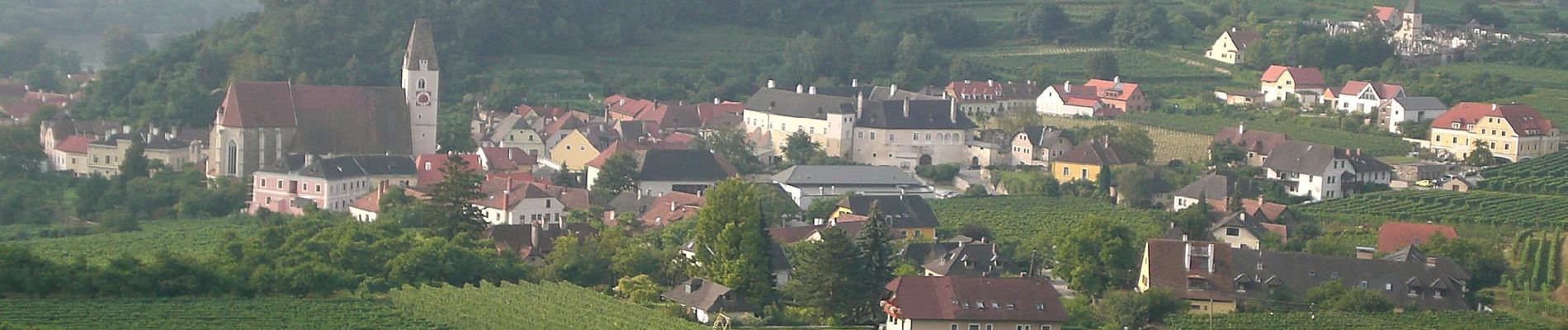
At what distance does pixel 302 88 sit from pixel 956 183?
16.5 meters

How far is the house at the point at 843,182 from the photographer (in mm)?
58625

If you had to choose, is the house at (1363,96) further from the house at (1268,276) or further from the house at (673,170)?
the house at (1268,276)

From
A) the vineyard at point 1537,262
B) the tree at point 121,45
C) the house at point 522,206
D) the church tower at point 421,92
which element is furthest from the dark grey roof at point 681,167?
the tree at point 121,45

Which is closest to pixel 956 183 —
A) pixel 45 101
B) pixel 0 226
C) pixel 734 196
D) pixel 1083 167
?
pixel 1083 167

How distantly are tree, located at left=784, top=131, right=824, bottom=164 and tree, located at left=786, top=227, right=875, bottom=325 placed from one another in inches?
835

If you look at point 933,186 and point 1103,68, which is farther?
point 1103,68

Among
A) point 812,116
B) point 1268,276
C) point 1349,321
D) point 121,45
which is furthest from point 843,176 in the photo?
point 121,45

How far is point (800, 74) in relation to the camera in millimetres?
78500

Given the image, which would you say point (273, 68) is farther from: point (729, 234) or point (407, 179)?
point (729, 234)

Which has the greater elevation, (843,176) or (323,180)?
(843,176)

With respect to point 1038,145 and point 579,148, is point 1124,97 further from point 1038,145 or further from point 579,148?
point 579,148

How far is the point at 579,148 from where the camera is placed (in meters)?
63.5

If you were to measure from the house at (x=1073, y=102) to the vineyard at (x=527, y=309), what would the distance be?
3076 centimetres

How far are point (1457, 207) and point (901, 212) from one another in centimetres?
1180
